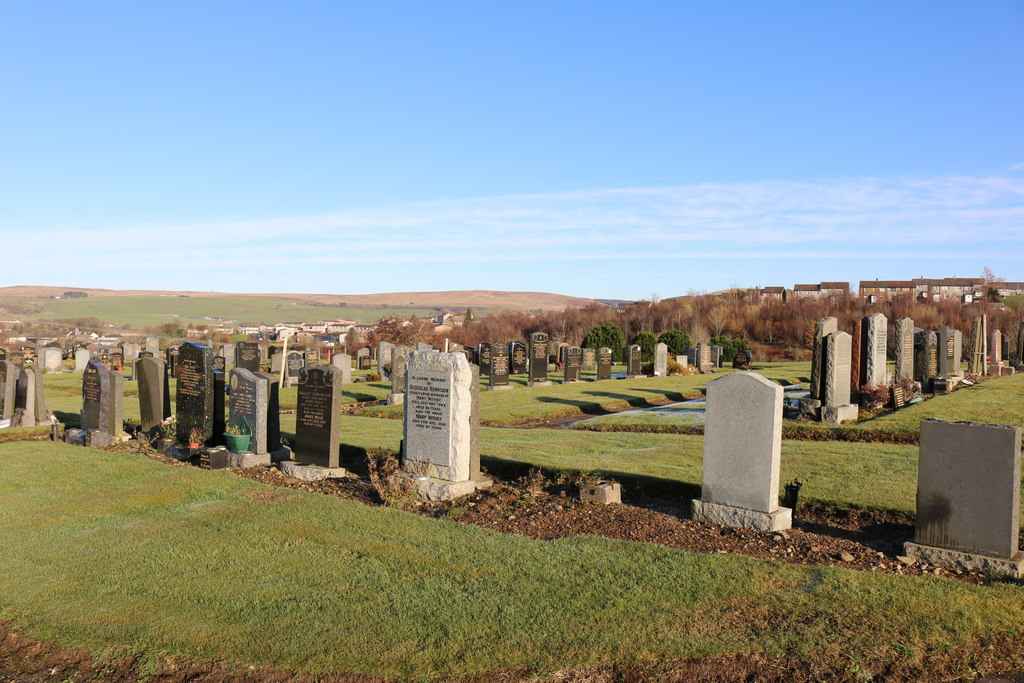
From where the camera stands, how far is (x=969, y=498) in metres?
6.91

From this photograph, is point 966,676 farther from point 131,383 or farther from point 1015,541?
point 131,383

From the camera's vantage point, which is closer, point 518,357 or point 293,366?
point 293,366

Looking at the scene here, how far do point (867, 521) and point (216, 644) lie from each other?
6.97 metres

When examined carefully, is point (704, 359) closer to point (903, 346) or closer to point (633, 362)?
point (633, 362)

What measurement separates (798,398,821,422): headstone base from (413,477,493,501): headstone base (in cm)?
1046

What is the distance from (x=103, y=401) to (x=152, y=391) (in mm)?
898

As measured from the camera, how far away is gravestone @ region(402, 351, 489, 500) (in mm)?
10234

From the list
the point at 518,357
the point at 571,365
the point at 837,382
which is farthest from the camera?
the point at 518,357

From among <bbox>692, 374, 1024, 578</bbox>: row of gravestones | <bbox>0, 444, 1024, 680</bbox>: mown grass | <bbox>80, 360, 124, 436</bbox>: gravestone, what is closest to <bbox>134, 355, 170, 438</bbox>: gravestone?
<bbox>80, 360, 124, 436</bbox>: gravestone

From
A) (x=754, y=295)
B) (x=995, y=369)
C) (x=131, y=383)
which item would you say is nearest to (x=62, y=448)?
(x=131, y=383)

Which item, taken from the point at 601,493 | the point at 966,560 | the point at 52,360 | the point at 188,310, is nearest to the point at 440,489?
the point at 601,493

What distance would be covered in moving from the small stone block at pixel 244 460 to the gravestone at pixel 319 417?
0.87 m

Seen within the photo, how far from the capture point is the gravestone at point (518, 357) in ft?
119

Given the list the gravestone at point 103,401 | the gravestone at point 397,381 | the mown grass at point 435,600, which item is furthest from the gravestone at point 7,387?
the mown grass at point 435,600
